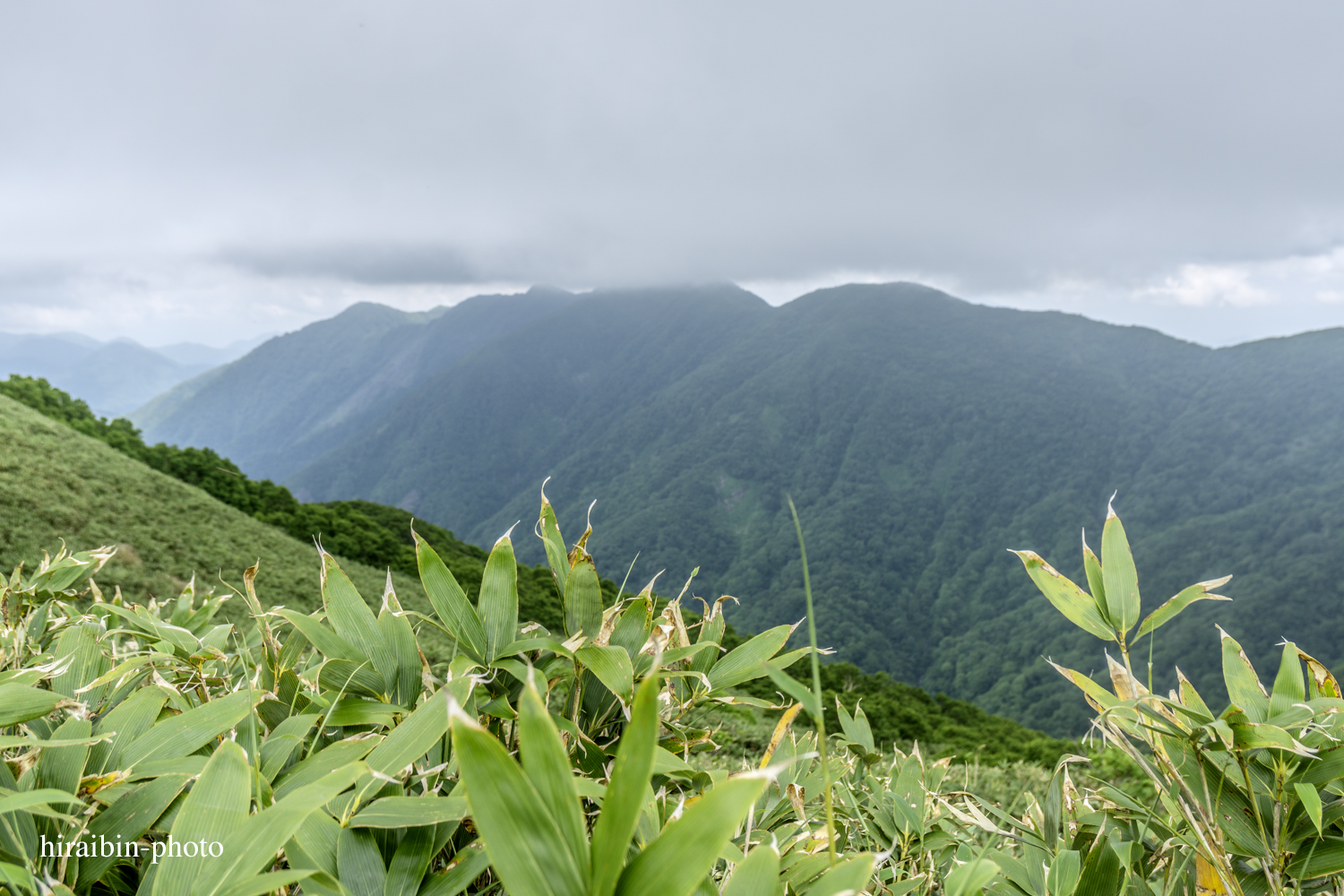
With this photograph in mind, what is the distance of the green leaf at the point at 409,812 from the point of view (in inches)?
27.4

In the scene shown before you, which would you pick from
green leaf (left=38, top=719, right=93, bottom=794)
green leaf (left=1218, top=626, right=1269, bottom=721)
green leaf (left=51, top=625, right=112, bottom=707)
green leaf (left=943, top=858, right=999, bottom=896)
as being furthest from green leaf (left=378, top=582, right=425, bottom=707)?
green leaf (left=1218, top=626, right=1269, bottom=721)

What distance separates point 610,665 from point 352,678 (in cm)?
41

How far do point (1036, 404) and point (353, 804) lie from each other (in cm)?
15664

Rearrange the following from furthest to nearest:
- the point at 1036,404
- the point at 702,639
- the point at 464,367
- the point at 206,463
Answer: the point at 464,367 → the point at 1036,404 → the point at 206,463 → the point at 702,639

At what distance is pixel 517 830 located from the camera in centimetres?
49

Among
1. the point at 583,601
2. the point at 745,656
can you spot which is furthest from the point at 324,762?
the point at 745,656

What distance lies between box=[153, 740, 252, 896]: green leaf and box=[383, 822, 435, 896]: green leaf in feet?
0.59

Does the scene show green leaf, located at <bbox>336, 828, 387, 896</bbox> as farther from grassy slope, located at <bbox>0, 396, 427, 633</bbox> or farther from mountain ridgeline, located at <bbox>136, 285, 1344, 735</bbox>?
mountain ridgeline, located at <bbox>136, 285, 1344, 735</bbox>

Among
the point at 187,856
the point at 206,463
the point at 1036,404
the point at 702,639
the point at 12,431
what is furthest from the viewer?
the point at 1036,404

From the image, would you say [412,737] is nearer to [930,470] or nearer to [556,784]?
[556,784]

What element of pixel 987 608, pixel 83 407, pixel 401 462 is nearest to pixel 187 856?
pixel 83 407

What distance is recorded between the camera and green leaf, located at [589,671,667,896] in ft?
1.49

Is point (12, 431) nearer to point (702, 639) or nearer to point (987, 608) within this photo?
point (702, 639)

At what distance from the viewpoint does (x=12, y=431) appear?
12.6 meters
